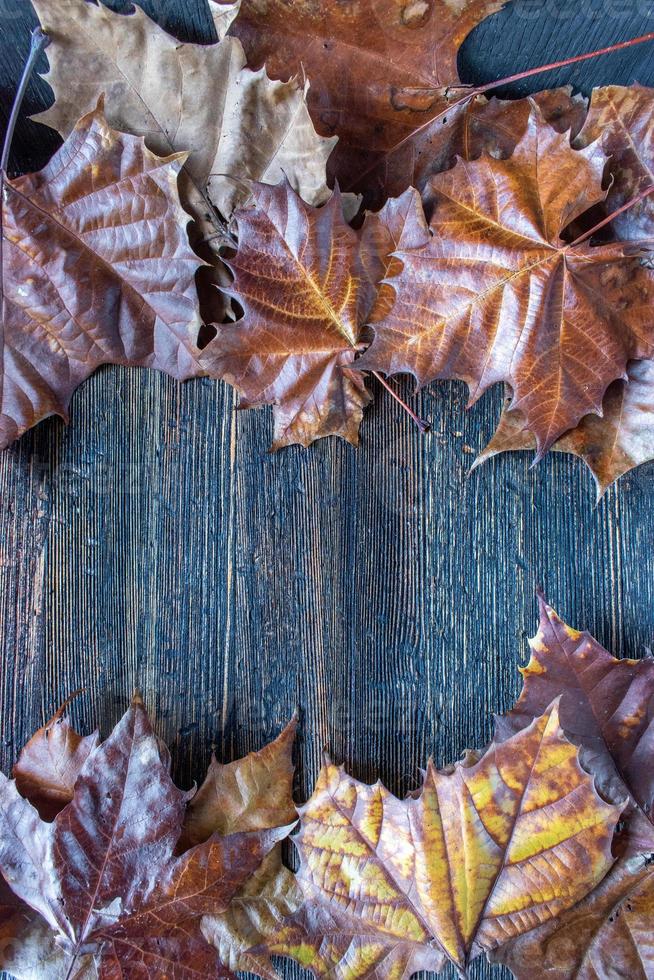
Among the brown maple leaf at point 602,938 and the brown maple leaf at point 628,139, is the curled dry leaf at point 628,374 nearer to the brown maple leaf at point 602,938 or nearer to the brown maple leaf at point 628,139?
the brown maple leaf at point 628,139

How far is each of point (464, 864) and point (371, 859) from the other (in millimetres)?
143

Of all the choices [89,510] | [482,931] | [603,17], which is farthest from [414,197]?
[482,931]

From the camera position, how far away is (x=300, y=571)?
1316 mm

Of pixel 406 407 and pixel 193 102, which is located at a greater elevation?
pixel 193 102

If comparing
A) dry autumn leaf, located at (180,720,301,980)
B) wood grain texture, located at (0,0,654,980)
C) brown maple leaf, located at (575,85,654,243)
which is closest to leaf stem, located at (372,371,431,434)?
wood grain texture, located at (0,0,654,980)

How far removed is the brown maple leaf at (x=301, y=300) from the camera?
121cm

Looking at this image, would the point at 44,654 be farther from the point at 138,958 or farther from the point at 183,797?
the point at 138,958

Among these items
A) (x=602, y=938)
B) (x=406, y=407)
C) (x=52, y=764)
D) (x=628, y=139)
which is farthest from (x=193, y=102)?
(x=602, y=938)

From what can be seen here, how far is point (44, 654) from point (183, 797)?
0.35 metres

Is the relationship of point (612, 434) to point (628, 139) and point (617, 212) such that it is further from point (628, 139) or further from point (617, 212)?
point (628, 139)

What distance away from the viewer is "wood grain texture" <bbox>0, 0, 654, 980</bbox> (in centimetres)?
130

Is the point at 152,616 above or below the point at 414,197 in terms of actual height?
below

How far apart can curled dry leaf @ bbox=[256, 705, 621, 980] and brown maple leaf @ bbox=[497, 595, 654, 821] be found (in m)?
0.10

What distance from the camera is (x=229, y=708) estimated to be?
1307 mm
